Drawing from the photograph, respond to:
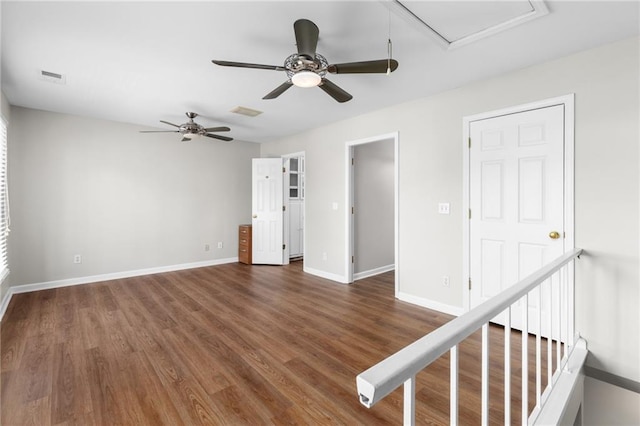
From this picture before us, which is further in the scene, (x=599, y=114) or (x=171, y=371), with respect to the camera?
(x=599, y=114)

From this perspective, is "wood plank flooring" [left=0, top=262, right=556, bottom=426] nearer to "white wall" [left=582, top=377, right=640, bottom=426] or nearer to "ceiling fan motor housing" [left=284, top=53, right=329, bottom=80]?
"white wall" [left=582, top=377, right=640, bottom=426]

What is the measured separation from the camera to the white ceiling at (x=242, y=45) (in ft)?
6.37

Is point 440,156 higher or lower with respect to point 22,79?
lower

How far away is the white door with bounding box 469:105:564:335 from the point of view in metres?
2.60

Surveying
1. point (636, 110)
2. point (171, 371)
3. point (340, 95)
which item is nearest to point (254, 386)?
point (171, 371)

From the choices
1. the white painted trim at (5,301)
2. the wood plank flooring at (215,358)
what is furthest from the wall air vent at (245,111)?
the white painted trim at (5,301)

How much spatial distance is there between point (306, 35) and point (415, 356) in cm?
190

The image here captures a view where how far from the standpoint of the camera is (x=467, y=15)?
1985 mm

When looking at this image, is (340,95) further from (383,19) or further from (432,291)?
(432,291)

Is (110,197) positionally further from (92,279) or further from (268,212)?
(268,212)

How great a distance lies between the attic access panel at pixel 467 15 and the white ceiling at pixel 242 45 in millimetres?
13

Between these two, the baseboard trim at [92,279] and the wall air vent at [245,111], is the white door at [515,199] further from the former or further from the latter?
the baseboard trim at [92,279]

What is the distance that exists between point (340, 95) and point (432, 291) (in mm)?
2452

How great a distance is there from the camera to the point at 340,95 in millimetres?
2424
